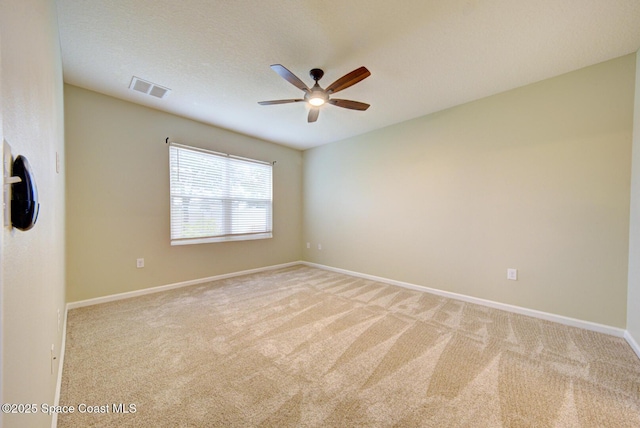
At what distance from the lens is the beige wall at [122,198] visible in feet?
9.29

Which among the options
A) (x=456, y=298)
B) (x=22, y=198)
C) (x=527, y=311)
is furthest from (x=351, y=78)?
(x=527, y=311)

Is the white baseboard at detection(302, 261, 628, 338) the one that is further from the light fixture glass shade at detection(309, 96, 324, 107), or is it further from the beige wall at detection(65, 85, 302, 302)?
the beige wall at detection(65, 85, 302, 302)

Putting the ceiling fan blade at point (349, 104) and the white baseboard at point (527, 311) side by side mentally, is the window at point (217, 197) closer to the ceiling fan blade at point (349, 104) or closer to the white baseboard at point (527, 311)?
the ceiling fan blade at point (349, 104)

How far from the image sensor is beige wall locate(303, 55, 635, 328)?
230 cm

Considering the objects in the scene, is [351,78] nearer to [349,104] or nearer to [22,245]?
[349,104]

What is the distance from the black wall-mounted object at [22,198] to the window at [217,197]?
318 centimetres

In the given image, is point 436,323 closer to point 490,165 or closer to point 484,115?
point 490,165

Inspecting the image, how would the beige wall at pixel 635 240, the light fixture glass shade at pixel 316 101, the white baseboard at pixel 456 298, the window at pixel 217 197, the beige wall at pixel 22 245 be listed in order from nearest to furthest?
the beige wall at pixel 22 245 → the beige wall at pixel 635 240 → the white baseboard at pixel 456 298 → the light fixture glass shade at pixel 316 101 → the window at pixel 217 197

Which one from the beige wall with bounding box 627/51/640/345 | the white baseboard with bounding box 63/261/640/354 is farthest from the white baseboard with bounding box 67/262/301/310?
the beige wall with bounding box 627/51/640/345

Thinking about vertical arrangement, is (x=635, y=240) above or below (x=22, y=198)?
below

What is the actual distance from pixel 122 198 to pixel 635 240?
5.38 meters

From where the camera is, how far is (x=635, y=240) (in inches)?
82.9

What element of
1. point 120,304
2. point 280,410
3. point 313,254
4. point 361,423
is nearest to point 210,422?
point 280,410

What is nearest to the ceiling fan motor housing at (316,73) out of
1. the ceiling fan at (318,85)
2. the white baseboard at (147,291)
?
the ceiling fan at (318,85)
